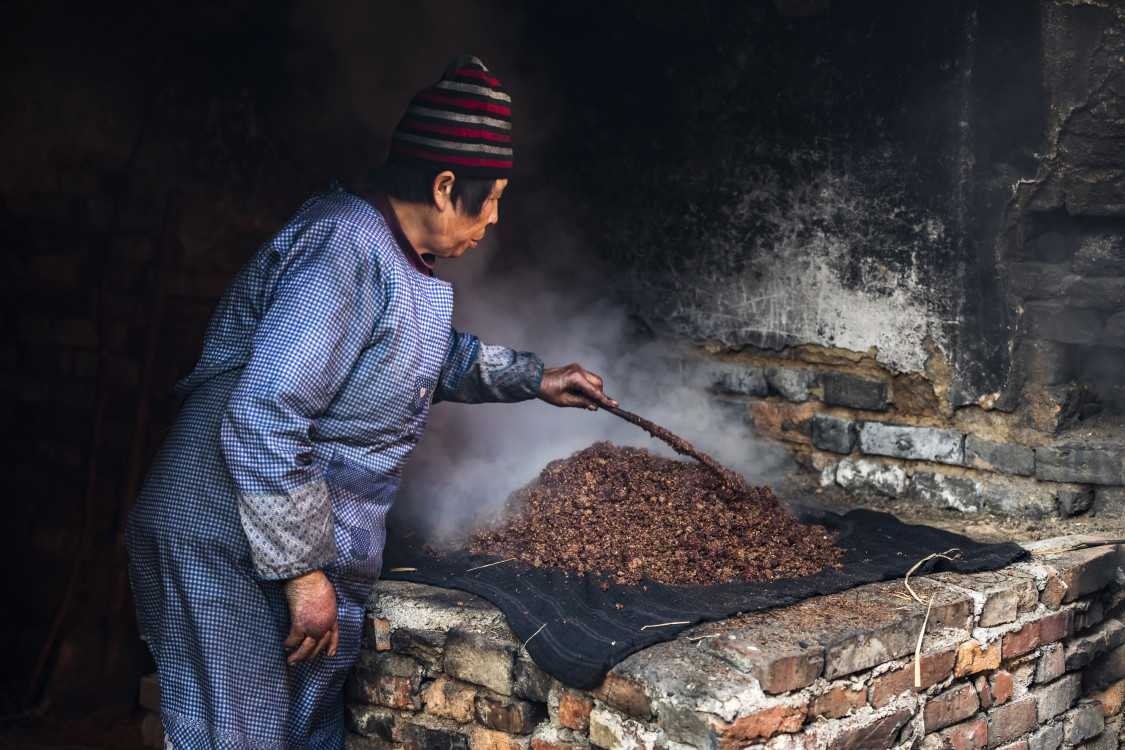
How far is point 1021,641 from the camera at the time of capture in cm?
324

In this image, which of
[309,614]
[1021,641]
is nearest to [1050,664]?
[1021,641]

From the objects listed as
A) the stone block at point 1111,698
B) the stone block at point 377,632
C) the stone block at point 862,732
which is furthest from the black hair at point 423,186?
the stone block at point 1111,698

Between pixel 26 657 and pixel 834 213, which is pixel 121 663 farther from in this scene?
pixel 834 213

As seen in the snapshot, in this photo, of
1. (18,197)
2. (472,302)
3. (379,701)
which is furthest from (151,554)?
(18,197)

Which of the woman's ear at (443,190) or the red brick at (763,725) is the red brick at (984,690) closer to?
the red brick at (763,725)

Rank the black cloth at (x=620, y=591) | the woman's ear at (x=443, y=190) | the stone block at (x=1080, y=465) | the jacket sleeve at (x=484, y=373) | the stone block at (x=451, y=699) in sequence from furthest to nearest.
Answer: the stone block at (x=1080, y=465) < the jacket sleeve at (x=484, y=373) < the stone block at (x=451, y=699) < the woman's ear at (x=443, y=190) < the black cloth at (x=620, y=591)

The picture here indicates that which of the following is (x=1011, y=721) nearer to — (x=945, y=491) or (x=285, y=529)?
(x=945, y=491)

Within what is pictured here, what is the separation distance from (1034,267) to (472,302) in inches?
78.6

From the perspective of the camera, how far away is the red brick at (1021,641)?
320 centimetres

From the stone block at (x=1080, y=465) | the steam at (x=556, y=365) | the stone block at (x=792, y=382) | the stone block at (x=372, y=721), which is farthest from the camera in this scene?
the steam at (x=556, y=365)

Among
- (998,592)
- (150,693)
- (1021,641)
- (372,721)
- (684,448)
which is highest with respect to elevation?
(684,448)

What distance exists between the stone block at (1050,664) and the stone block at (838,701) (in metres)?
0.78

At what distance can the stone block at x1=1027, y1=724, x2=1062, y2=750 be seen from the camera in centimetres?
333

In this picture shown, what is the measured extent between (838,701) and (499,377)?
1223 millimetres
